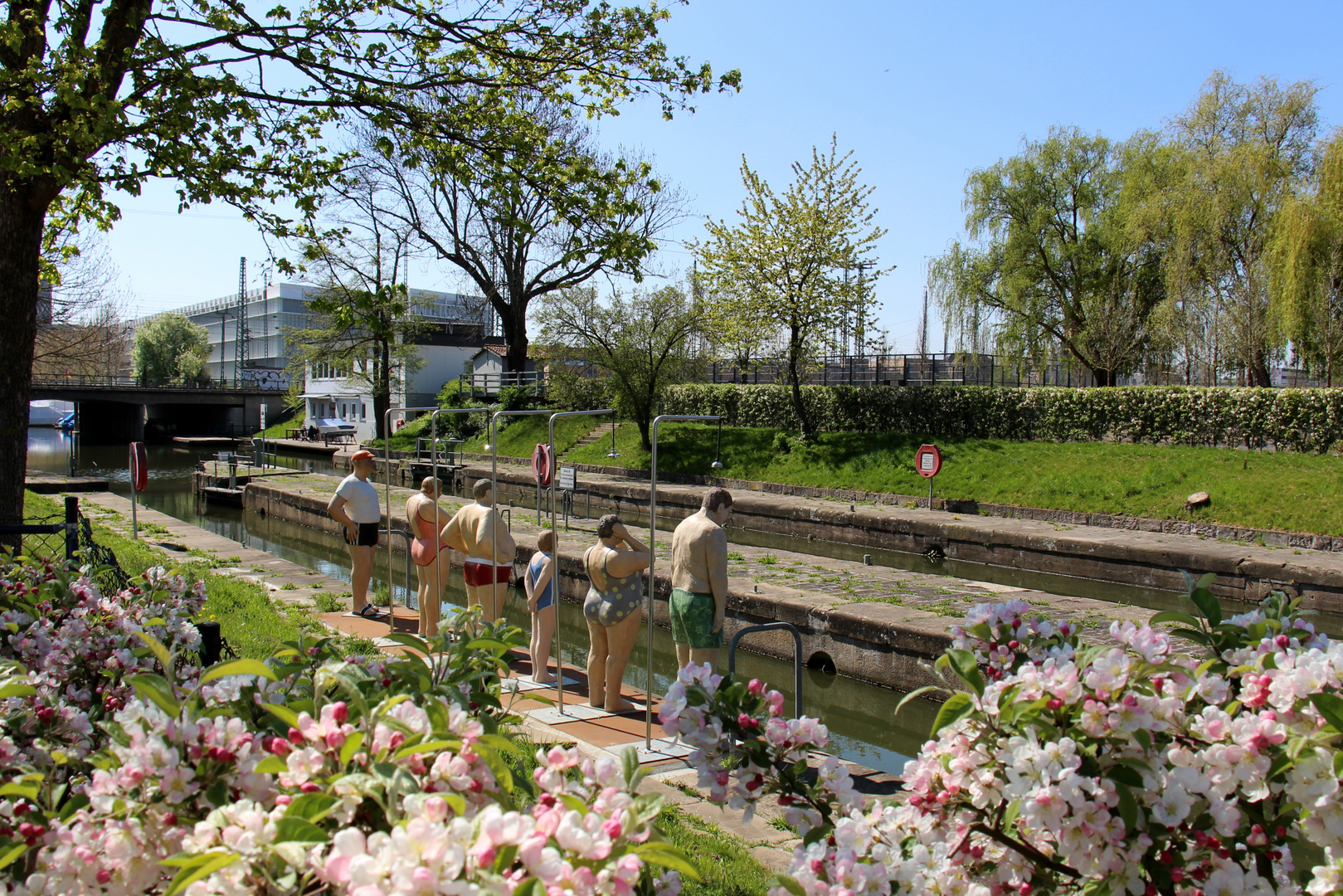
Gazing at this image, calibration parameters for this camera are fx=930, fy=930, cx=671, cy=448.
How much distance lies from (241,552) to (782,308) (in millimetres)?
17757

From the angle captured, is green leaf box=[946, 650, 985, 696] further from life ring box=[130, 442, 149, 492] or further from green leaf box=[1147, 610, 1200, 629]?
life ring box=[130, 442, 149, 492]

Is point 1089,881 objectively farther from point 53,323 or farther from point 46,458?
point 46,458

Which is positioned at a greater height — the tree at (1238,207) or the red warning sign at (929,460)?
the tree at (1238,207)

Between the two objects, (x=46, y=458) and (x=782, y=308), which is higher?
(x=782, y=308)

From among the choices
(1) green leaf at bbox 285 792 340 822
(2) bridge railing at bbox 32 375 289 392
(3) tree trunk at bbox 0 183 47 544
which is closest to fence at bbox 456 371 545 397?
(2) bridge railing at bbox 32 375 289 392

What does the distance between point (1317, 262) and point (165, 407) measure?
6854 cm

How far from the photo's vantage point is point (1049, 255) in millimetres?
30656

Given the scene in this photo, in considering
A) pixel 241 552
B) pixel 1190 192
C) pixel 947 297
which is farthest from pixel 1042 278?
pixel 241 552

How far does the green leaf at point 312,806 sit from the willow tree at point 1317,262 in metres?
24.4

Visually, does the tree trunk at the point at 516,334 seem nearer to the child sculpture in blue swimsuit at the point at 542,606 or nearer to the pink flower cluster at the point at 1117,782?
the child sculpture in blue swimsuit at the point at 542,606

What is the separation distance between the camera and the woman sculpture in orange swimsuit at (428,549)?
9133 millimetres

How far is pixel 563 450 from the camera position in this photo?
34.5m

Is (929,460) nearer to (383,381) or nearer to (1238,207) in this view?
(1238,207)

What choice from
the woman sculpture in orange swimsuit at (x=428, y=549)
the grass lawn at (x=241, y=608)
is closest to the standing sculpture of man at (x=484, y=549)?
the woman sculpture in orange swimsuit at (x=428, y=549)
